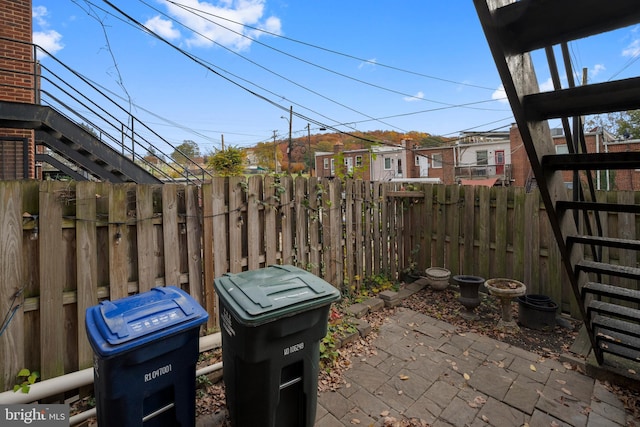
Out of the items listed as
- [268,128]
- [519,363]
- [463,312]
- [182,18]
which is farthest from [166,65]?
[268,128]

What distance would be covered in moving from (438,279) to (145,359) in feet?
13.2

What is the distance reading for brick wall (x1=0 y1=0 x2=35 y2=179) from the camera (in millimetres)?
6102

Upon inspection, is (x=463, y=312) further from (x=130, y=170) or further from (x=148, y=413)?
(x=130, y=170)

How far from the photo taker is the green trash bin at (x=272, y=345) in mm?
1681

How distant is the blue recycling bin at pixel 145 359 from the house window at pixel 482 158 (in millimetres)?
28344

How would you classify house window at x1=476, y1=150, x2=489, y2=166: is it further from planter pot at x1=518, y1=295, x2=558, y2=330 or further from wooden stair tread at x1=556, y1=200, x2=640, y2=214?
wooden stair tread at x1=556, y1=200, x2=640, y2=214

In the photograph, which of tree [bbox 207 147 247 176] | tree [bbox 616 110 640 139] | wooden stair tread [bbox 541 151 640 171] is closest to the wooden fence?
wooden stair tread [bbox 541 151 640 171]

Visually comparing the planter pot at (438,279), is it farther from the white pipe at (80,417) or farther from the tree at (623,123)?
the tree at (623,123)

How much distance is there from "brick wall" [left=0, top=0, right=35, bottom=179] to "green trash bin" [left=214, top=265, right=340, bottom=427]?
715cm

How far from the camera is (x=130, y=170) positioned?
239 inches

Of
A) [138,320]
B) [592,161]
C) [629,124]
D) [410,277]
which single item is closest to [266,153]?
[629,124]

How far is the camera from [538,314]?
3543 millimetres

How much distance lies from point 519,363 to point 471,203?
2.36 m

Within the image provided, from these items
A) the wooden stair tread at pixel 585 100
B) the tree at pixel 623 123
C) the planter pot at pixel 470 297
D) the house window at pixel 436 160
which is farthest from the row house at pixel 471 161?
the wooden stair tread at pixel 585 100
